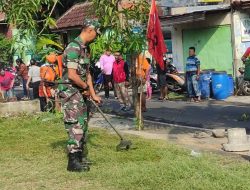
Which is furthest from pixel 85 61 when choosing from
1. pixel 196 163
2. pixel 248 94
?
pixel 248 94

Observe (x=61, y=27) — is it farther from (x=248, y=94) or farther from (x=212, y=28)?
(x=248, y=94)

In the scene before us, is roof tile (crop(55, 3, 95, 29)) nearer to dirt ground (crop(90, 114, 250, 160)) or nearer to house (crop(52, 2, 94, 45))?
house (crop(52, 2, 94, 45))

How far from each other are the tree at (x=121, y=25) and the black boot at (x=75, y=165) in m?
2.79

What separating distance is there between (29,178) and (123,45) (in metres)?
4.12

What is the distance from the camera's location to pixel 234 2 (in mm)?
18297

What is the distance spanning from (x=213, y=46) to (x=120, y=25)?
10.0 meters

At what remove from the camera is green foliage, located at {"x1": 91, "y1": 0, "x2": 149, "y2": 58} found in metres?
9.79

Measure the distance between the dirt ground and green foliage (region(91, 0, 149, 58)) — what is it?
5.43ft

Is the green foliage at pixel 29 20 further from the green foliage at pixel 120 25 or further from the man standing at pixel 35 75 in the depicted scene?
the man standing at pixel 35 75

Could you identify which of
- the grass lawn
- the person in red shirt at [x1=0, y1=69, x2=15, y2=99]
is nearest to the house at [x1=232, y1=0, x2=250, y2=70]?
the person in red shirt at [x1=0, y1=69, x2=15, y2=99]

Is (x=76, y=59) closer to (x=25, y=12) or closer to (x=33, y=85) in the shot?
(x=25, y=12)

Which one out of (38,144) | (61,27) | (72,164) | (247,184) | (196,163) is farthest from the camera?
(61,27)

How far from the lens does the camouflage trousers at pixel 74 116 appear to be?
7.35 meters

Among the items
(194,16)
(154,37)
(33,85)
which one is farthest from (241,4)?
(154,37)
